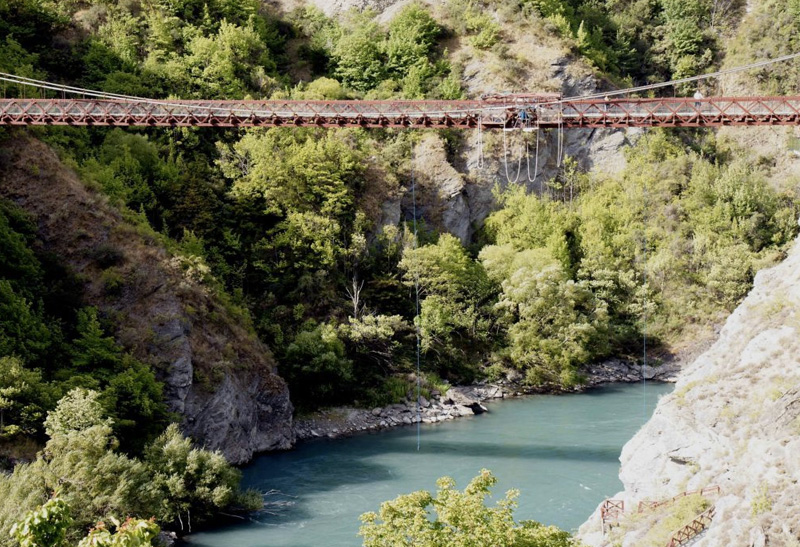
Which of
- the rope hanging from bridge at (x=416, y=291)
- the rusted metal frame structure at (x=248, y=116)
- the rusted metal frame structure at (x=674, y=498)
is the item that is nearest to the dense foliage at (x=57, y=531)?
the rusted metal frame structure at (x=674, y=498)

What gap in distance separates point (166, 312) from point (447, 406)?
39.4 feet

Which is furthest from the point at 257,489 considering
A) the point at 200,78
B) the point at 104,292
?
the point at 200,78

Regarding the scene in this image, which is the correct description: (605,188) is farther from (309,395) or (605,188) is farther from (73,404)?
(73,404)

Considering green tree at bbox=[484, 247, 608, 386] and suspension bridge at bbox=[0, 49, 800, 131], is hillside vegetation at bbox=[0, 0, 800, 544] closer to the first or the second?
green tree at bbox=[484, 247, 608, 386]

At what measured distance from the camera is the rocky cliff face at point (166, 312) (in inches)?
1035

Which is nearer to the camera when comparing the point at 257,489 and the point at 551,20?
the point at 257,489

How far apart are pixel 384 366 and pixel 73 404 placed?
591 inches

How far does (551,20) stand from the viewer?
47656 mm

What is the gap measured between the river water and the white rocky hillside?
15.0 ft

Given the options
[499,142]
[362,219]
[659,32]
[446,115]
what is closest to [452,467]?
[446,115]

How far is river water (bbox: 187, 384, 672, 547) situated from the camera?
22234 millimetres

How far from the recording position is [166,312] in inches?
1075

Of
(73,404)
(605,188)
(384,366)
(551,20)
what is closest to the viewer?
(73,404)

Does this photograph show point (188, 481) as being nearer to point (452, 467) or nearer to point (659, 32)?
point (452, 467)
